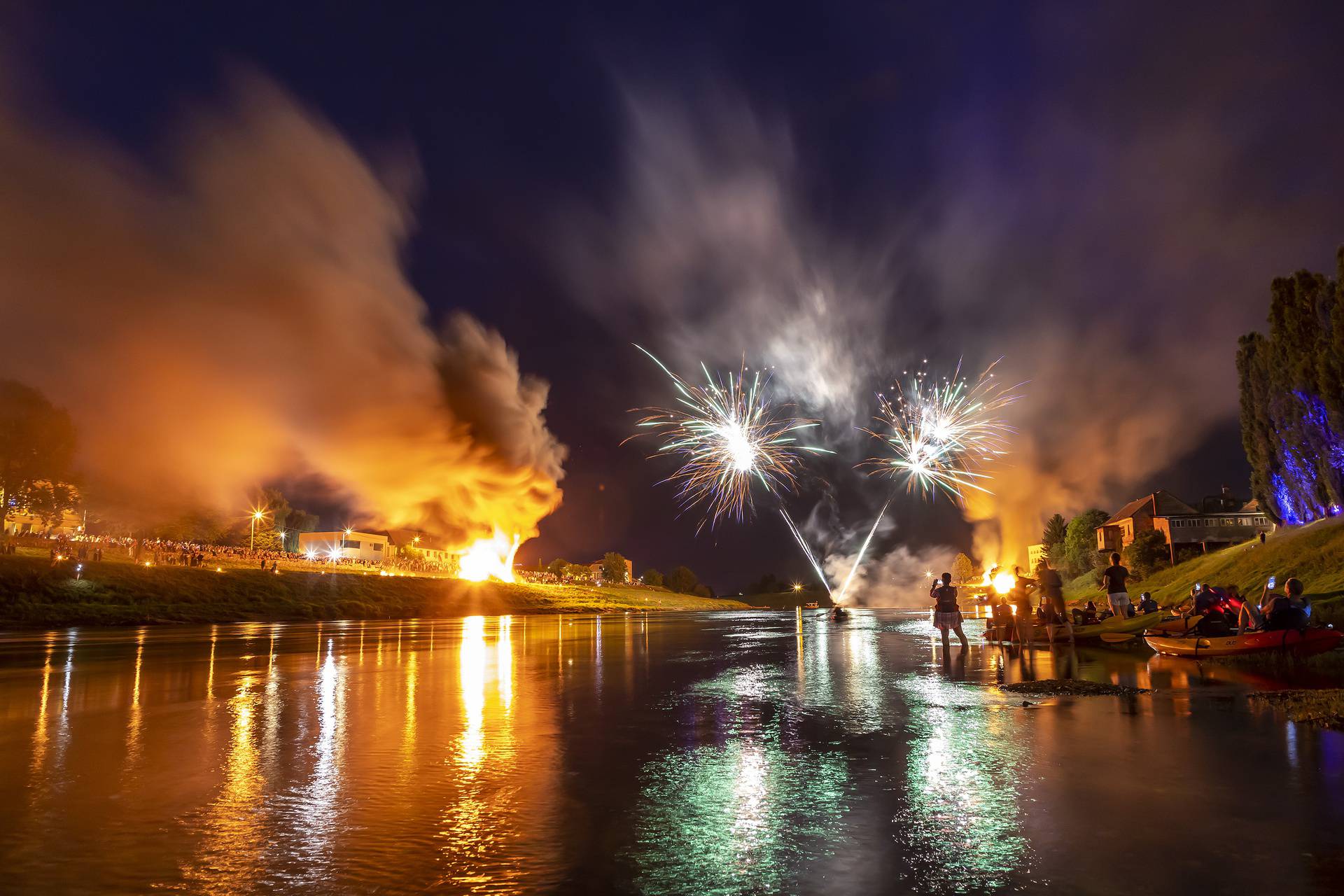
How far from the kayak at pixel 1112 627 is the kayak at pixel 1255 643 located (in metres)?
3.86

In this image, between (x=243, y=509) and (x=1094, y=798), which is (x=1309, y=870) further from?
(x=243, y=509)

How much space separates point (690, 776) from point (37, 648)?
26.7 m

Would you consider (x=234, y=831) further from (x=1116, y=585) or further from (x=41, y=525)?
(x=41, y=525)

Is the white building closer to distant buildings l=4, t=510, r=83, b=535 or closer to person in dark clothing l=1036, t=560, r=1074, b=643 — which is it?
distant buildings l=4, t=510, r=83, b=535

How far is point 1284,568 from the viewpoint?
121ft

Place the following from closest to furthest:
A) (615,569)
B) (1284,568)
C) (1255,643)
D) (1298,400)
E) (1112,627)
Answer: (1255,643) → (1112,627) → (1284,568) → (1298,400) → (615,569)

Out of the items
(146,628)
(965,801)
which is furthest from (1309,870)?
(146,628)

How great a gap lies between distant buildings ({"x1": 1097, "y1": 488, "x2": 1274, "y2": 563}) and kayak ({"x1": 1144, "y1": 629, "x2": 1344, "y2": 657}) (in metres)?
76.6

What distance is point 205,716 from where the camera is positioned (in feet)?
37.2

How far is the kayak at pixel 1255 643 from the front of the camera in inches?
634

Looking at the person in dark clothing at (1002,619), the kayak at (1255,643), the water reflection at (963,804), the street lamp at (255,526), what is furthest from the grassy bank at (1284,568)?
the street lamp at (255,526)

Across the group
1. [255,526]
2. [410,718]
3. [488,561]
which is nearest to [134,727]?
[410,718]

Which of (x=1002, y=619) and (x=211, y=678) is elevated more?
(x=1002, y=619)

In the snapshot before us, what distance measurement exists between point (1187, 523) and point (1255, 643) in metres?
88.5
